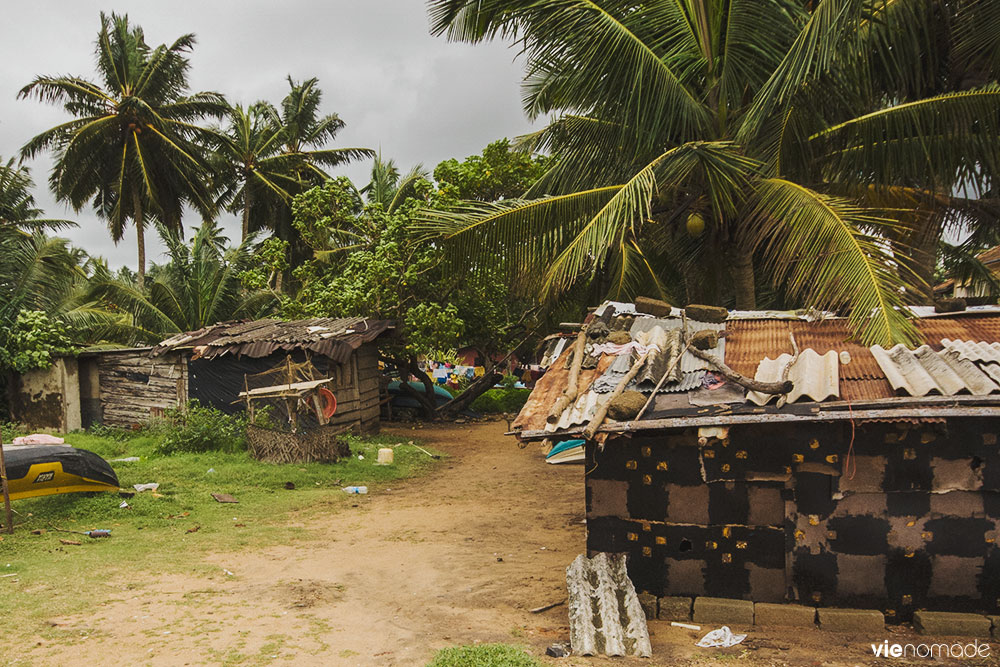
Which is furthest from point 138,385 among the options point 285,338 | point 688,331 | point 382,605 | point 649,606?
point 649,606

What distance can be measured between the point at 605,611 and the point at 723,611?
113 cm

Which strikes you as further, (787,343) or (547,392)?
(787,343)

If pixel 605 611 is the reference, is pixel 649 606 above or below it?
below

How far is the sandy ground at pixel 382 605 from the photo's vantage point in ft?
16.8

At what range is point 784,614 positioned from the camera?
5.67 meters

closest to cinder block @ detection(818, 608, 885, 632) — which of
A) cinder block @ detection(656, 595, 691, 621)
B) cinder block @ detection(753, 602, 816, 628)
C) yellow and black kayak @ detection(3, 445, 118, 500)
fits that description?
cinder block @ detection(753, 602, 816, 628)

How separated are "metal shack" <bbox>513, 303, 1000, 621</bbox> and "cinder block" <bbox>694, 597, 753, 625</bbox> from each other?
93 mm

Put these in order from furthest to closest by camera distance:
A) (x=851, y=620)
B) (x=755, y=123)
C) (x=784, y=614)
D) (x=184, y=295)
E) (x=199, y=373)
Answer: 1. (x=184, y=295)
2. (x=199, y=373)
3. (x=755, y=123)
4. (x=784, y=614)
5. (x=851, y=620)

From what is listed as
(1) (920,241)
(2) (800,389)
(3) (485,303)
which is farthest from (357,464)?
(1) (920,241)

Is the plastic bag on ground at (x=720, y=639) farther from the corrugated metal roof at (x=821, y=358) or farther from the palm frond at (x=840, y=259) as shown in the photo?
the palm frond at (x=840, y=259)

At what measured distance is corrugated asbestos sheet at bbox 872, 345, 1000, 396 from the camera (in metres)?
5.26

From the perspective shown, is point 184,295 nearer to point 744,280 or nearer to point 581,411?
point 744,280

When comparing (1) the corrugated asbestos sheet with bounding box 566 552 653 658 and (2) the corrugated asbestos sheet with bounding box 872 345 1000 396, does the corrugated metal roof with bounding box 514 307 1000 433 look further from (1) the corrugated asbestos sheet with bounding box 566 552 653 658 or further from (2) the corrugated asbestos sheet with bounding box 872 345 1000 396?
(1) the corrugated asbestos sheet with bounding box 566 552 653 658

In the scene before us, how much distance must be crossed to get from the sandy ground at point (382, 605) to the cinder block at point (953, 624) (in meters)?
0.19
